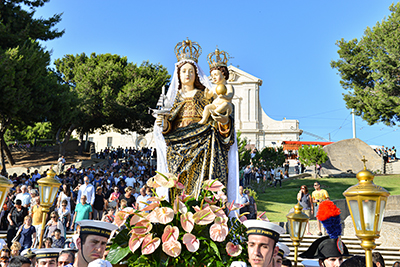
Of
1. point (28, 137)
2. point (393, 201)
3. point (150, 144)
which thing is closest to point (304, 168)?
point (393, 201)

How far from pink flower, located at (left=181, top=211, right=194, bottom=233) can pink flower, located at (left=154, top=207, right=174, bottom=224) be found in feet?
0.33

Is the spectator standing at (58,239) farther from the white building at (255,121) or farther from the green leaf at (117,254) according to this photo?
the white building at (255,121)

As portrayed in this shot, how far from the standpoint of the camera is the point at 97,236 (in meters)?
3.21

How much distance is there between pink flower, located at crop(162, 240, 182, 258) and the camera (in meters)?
3.16

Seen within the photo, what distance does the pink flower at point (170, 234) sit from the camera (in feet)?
10.6

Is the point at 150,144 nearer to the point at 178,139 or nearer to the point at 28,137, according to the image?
the point at 28,137

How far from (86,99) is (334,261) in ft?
108

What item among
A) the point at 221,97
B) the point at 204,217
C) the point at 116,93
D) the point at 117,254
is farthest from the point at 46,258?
the point at 116,93

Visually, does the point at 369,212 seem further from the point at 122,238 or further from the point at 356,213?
the point at 122,238

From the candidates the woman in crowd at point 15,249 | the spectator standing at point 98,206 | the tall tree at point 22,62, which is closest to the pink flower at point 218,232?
the woman in crowd at point 15,249

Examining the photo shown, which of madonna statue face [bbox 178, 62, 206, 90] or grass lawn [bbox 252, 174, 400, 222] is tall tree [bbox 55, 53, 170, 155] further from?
madonna statue face [bbox 178, 62, 206, 90]

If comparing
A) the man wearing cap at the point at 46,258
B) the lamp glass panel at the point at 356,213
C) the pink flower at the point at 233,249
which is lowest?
the man wearing cap at the point at 46,258

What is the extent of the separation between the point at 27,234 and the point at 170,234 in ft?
22.7

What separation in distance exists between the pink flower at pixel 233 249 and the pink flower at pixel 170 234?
426 mm
